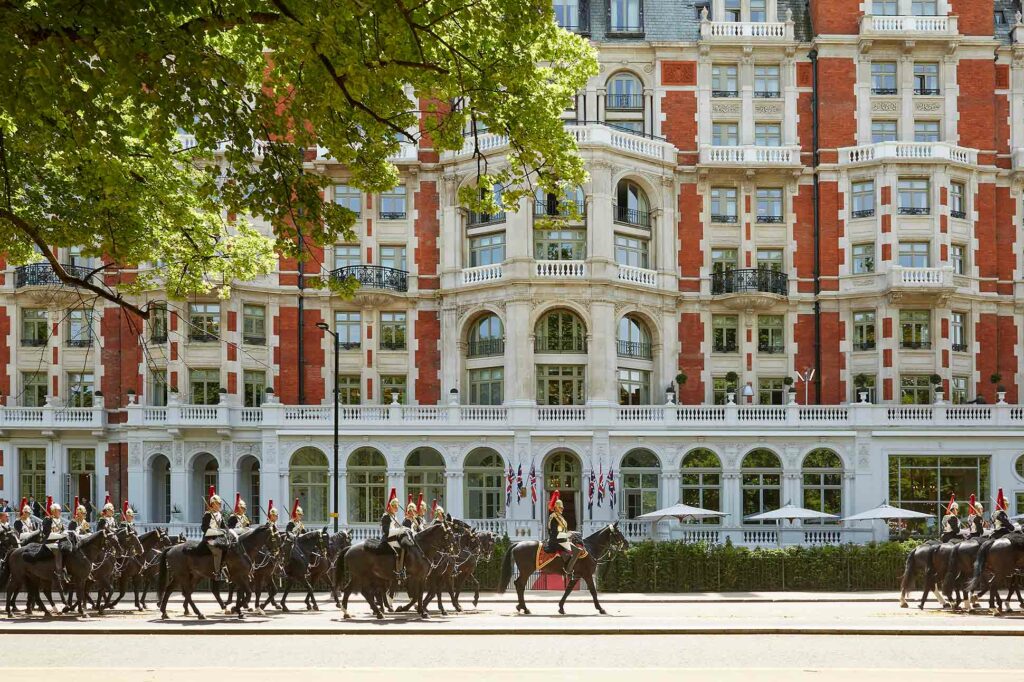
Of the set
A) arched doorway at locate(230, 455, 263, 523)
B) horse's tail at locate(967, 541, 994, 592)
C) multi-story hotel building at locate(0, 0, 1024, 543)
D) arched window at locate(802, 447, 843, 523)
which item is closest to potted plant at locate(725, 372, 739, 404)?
multi-story hotel building at locate(0, 0, 1024, 543)

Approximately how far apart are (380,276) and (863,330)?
21.3m

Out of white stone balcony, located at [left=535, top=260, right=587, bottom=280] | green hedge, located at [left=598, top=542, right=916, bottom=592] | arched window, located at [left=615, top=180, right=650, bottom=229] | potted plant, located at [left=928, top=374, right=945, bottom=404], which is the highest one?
arched window, located at [left=615, top=180, right=650, bottom=229]

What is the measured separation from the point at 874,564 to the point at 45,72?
98.8 ft

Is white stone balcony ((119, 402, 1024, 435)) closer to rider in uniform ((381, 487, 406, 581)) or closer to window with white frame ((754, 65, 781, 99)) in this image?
window with white frame ((754, 65, 781, 99))

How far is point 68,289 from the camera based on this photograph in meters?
53.5

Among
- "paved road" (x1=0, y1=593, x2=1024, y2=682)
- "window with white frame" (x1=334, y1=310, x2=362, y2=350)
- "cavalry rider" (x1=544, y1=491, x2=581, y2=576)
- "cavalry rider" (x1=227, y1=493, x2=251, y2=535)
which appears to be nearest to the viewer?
"paved road" (x1=0, y1=593, x2=1024, y2=682)

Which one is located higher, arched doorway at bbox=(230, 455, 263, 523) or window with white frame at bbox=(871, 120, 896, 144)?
window with white frame at bbox=(871, 120, 896, 144)

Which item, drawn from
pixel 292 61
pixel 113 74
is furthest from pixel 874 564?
pixel 113 74

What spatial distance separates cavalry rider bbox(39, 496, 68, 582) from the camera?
2623 centimetres

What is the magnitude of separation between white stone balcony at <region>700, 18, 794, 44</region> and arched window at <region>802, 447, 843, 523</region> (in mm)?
18541

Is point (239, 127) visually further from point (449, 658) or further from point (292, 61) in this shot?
point (449, 658)

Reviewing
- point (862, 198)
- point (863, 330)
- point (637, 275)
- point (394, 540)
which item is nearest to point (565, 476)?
point (637, 275)

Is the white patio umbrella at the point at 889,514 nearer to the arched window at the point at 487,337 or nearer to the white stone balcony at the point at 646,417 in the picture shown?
the white stone balcony at the point at 646,417

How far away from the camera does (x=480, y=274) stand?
53.7 meters
